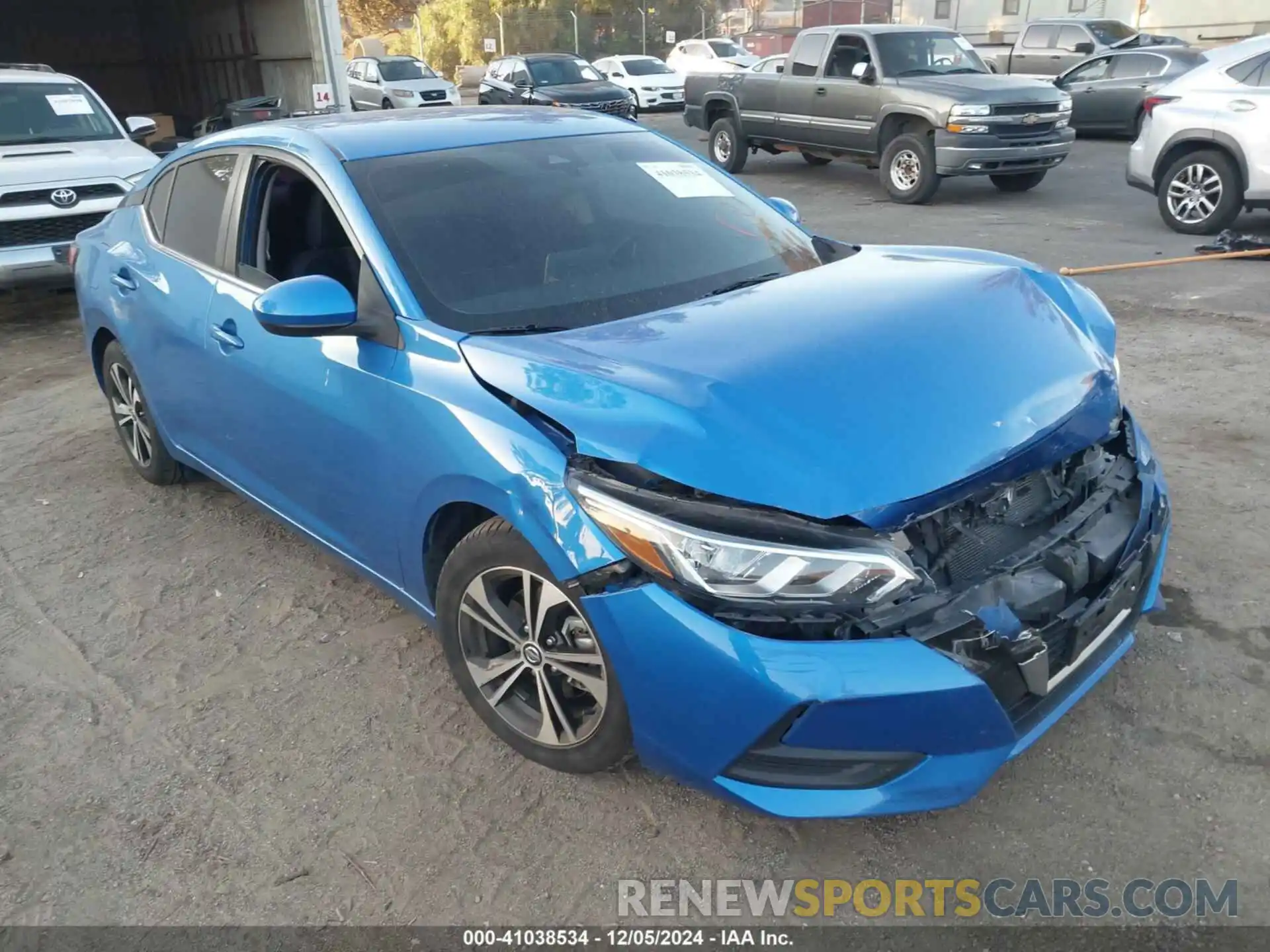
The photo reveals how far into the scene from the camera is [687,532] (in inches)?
89.6

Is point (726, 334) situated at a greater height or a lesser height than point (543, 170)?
lesser

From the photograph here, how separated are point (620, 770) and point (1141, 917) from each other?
1.34m

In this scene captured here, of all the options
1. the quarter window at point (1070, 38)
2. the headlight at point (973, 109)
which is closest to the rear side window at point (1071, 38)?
the quarter window at point (1070, 38)

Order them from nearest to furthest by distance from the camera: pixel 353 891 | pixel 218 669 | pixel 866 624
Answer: pixel 866 624 < pixel 353 891 < pixel 218 669

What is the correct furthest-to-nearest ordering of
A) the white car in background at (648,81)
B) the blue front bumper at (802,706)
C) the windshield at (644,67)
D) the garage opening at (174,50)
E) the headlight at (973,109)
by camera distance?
the windshield at (644,67)
the white car in background at (648,81)
the garage opening at (174,50)
the headlight at (973,109)
the blue front bumper at (802,706)

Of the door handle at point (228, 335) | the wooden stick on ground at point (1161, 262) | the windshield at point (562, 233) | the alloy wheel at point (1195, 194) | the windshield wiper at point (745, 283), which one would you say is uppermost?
the windshield at point (562, 233)

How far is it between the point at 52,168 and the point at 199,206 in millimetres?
5543

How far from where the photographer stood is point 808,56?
43.0ft

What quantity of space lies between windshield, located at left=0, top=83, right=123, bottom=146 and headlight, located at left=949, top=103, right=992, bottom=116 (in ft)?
28.2

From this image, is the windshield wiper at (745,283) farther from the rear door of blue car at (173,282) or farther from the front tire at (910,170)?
the front tire at (910,170)

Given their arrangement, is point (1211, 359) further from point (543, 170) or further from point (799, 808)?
point (799, 808)

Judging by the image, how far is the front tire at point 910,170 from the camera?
1155cm

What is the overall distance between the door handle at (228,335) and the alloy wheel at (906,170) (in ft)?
31.7

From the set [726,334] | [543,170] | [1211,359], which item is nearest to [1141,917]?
[726,334]
